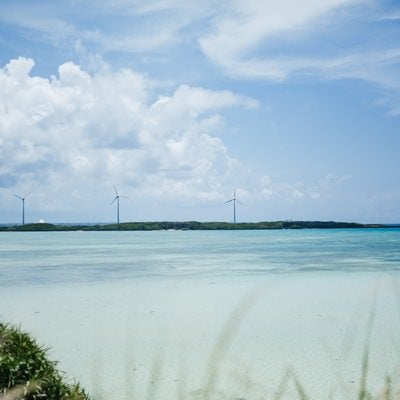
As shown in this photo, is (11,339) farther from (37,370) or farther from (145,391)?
(145,391)

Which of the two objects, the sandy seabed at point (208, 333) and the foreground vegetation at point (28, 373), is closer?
the foreground vegetation at point (28, 373)

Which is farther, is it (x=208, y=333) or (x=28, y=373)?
(x=208, y=333)

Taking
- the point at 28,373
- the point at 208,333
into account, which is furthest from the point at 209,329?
the point at 28,373

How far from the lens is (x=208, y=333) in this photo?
8922mm

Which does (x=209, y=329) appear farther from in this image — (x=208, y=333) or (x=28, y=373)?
(x=28, y=373)

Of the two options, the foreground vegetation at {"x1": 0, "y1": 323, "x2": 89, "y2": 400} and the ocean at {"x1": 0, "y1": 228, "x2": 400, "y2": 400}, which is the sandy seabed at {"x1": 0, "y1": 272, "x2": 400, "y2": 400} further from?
the foreground vegetation at {"x1": 0, "y1": 323, "x2": 89, "y2": 400}

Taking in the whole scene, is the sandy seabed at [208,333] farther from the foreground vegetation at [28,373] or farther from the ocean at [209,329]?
the foreground vegetation at [28,373]

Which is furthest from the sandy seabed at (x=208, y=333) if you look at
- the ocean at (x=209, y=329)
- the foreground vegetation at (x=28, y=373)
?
the foreground vegetation at (x=28, y=373)

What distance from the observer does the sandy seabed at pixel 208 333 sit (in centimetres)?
604

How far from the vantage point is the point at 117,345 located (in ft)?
26.1

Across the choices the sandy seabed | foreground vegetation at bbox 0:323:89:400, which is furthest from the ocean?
foreground vegetation at bbox 0:323:89:400

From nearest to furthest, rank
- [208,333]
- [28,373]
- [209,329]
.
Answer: [28,373] < [208,333] < [209,329]

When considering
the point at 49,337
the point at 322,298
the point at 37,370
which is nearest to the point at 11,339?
the point at 37,370

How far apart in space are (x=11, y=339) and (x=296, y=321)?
631 centimetres
